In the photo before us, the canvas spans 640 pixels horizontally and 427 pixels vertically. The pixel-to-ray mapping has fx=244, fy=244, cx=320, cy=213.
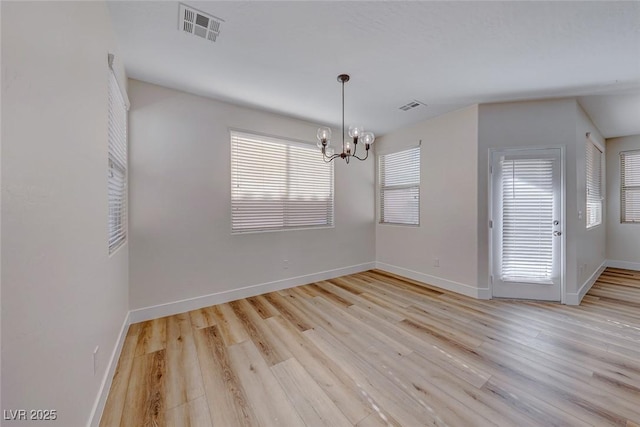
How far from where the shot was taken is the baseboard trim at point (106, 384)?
138 cm

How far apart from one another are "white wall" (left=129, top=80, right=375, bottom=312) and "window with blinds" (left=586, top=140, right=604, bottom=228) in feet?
14.8

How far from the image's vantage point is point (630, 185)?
15.2 ft

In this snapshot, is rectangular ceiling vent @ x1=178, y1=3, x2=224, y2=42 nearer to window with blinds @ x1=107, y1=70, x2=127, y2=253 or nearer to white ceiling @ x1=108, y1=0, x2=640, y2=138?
white ceiling @ x1=108, y1=0, x2=640, y2=138

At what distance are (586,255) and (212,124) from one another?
5566mm

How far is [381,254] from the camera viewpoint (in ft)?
15.6

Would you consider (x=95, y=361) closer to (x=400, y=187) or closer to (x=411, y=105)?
(x=411, y=105)

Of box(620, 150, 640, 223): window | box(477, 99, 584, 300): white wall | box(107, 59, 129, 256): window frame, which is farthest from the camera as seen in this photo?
box(620, 150, 640, 223): window

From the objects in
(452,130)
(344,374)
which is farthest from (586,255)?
(344,374)

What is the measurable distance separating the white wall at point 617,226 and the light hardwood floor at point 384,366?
2437 mm

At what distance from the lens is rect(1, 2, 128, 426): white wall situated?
2.55 ft

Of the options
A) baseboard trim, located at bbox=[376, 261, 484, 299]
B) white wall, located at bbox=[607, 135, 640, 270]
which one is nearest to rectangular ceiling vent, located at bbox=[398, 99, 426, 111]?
baseboard trim, located at bbox=[376, 261, 484, 299]

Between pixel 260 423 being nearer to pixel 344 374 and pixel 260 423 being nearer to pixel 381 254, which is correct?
pixel 344 374

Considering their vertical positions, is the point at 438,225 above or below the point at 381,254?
above

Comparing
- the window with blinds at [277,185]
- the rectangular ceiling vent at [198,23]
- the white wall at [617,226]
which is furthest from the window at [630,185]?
the rectangular ceiling vent at [198,23]
